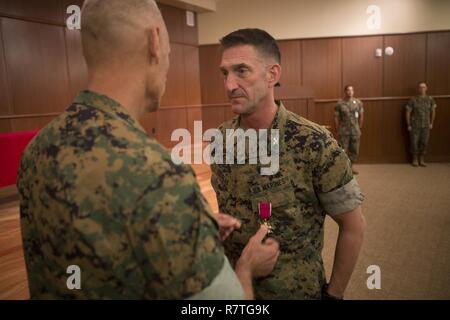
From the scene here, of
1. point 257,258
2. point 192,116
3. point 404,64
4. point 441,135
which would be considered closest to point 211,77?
point 192,116

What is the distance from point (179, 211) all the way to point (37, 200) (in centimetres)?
30

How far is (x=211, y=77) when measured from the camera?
9.47 meters

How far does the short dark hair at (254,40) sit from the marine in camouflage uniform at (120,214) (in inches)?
33.4

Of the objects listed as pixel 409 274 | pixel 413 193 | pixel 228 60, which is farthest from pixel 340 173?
pixel 413 193

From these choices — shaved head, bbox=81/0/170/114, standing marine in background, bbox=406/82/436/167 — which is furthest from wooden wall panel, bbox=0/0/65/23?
standing marine in background, bbox=406/82/436/167

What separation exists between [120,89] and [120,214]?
0.98 feet

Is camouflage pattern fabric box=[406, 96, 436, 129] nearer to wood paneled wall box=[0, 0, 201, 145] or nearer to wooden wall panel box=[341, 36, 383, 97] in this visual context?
wooden wall panel box=[341, 36, 383, 97]

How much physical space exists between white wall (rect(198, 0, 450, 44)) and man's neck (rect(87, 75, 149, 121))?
8.62m

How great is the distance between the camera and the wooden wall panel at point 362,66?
8.64 m

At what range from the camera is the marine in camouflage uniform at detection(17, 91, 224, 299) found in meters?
0.70

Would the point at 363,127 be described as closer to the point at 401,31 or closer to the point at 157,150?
the point at 401,31

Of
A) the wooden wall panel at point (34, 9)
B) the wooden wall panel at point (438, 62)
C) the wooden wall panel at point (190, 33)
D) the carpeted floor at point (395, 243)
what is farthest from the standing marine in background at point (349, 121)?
the wooden wall panel at point (34, 9)
